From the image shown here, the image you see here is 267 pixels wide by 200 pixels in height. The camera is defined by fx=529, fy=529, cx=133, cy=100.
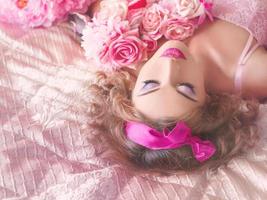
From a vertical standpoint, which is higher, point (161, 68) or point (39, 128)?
point (161, 68)

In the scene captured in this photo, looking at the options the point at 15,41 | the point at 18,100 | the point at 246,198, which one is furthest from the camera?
the point at 15,41

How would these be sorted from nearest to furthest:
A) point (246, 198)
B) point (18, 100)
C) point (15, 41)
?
point (246, 198) < point (18, 100) < point (15, 41)

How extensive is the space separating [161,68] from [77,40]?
327 mm

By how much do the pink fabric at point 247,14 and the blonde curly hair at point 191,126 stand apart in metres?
0.16

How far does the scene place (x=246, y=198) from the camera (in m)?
0.89

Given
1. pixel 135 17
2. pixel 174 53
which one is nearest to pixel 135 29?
pixel 135 17

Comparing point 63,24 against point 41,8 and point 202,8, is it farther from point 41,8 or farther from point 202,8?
point 202,8

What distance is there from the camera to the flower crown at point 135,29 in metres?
1.11

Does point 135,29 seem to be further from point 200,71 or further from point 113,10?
point 200,71

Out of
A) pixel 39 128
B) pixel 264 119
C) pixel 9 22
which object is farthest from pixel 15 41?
pixel 264 119

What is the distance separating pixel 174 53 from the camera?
1.02 m

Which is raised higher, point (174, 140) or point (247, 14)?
point (247, 14)

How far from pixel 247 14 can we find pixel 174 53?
0.21m

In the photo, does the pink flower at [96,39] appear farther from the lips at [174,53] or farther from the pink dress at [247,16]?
the pink dress at [247,16]
